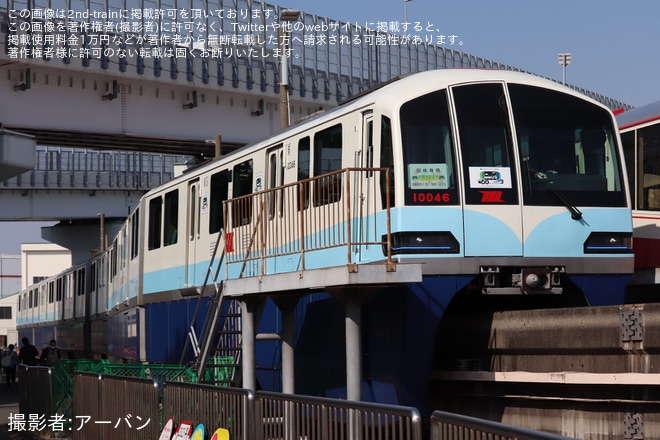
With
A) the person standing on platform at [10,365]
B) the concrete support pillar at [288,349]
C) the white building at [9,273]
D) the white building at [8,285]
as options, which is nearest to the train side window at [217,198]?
A: the concrete support pillar at [288,349]

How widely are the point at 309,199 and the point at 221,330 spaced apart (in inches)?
123

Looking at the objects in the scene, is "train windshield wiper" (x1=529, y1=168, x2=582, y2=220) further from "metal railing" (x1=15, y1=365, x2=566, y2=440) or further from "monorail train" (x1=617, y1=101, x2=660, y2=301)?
"metal railing" (x1=15, y1=365, x2=566, y2=440)

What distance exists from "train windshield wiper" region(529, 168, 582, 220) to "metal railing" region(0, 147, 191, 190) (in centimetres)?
3594

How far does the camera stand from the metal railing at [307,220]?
38.2 feet

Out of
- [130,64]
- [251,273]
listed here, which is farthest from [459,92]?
[130,64]

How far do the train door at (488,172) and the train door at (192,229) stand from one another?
6.68 m

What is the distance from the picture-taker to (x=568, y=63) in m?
57.4

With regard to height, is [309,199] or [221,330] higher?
[309,199]

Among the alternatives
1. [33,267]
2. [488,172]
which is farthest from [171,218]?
[33,267]

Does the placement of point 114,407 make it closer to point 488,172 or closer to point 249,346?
point 249,346

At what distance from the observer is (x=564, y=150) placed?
12367 millimetres

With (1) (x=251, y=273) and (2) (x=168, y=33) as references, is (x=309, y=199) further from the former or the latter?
(2) (x=168, y=33)

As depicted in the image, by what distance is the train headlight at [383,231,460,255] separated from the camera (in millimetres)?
11438

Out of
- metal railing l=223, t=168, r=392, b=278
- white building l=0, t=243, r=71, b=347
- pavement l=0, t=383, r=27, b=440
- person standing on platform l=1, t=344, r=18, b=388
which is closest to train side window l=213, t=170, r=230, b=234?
metal railing l=223, t=168, r=392, b=278
